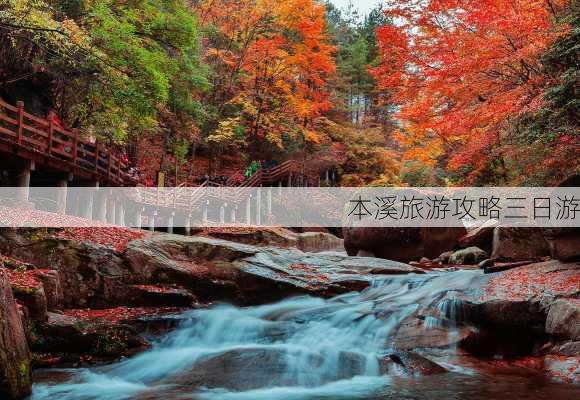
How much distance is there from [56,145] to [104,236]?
5.43 metres

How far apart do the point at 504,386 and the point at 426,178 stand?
20007 mm

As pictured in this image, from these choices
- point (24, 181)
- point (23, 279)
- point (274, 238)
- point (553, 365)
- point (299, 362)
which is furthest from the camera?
point (274, 238)

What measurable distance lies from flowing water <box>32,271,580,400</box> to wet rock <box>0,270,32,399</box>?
0.53 m

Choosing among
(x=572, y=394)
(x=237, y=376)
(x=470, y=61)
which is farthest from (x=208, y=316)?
(x=470, y=61)

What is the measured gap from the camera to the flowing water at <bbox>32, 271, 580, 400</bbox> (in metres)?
6.35

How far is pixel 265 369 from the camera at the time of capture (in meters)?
7.21

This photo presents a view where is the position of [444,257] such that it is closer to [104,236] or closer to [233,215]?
[104,236]

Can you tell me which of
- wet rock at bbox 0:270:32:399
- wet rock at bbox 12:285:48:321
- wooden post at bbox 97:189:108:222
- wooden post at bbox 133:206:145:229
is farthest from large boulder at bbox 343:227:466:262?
wet rock at bbox 0:270:32:399

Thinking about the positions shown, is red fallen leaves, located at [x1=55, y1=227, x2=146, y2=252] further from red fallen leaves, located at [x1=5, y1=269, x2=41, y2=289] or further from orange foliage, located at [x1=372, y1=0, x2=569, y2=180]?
orange foliage, located at [x1=372, y1=0, x2=569, y2=180]

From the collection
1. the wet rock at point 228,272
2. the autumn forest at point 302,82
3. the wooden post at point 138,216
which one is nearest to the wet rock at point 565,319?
the autumn forest at point 302,82

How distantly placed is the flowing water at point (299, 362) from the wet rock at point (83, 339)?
361 millimetres

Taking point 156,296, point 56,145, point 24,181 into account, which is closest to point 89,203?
point 56,145

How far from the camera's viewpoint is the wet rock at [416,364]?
7.09m

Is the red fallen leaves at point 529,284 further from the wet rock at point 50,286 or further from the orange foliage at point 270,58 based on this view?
the orange foliage at point 270,58
